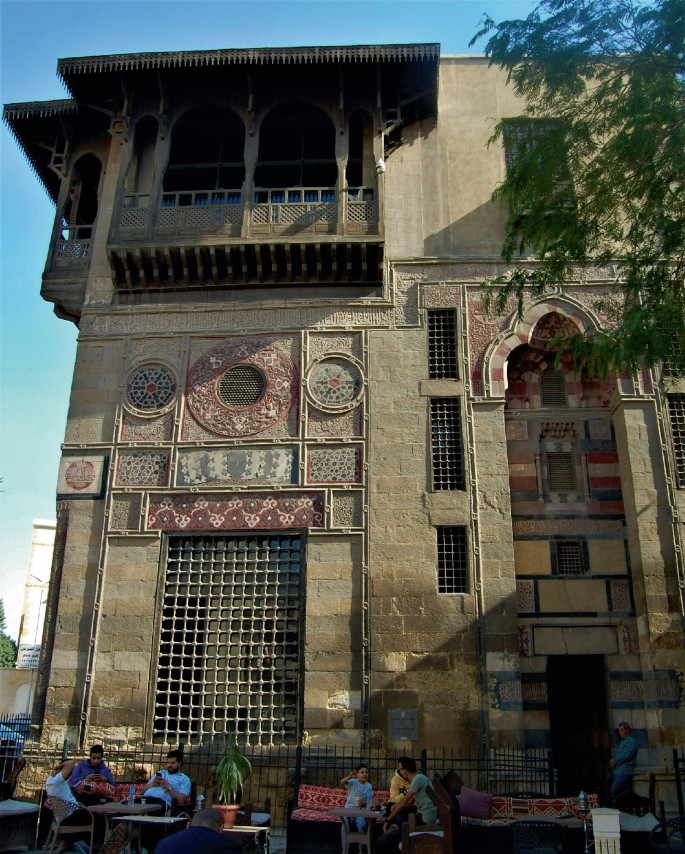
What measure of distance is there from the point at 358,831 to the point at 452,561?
18.3ft

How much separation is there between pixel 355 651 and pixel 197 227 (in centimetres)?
854

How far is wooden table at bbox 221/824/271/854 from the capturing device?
29.0 feet

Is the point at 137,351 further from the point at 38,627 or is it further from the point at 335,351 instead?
the point at 38,627

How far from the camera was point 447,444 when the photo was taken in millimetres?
14898

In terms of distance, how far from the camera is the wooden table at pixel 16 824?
30.9 feet

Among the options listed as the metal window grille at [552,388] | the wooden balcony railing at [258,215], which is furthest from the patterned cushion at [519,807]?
the wooden balcony railing at [258,215]

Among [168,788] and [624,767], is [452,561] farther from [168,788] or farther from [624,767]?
[168,788]

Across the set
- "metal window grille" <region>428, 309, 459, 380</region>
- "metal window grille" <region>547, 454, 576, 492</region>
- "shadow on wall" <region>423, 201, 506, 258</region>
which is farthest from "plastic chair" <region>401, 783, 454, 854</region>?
"shadow on wall" <region>423, 201, 506, 258</region>

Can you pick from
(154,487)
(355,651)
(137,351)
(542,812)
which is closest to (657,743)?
(542,812)

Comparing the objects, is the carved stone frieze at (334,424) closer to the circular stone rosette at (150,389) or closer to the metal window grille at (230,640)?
the metal window grille at (230,640)

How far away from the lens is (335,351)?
1559 centimetres

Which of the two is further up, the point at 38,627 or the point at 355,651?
the point at 38,627

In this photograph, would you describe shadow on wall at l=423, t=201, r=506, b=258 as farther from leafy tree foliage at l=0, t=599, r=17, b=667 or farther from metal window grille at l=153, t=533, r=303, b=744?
leafy tree foliage at l=0, t=599, r=17, b=667

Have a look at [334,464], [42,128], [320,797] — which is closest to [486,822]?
[320,797]
